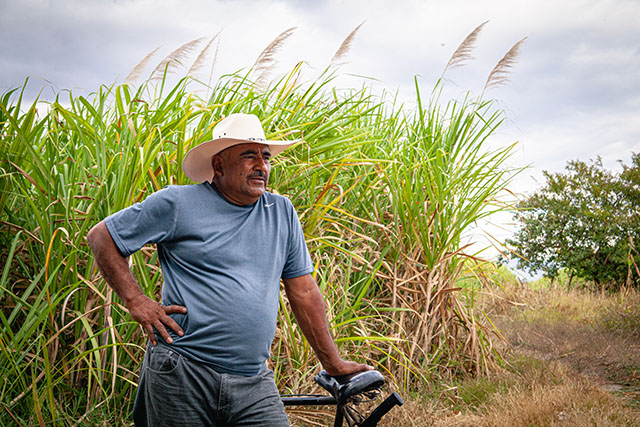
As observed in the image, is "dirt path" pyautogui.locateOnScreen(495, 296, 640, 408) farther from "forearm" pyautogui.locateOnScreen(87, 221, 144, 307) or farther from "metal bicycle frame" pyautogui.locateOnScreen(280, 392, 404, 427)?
"forearm" pyautogui.locateOnScreen(87, 221, 144, 307)

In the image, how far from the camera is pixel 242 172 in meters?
2.47

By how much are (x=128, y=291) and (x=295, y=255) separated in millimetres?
731

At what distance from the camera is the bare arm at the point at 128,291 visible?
2234 mm

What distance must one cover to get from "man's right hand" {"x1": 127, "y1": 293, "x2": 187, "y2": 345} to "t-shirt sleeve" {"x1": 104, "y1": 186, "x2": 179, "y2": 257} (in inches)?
8.6

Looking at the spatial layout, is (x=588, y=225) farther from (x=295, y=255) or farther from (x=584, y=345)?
(x=295, y=255)

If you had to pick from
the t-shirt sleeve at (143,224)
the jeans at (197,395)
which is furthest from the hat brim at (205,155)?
the jeans at (197,395)

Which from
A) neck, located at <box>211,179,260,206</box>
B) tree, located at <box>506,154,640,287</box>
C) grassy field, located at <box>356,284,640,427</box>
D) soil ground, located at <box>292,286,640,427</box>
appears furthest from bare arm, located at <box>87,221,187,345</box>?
tree, located at <box>506,154,640,287</box>

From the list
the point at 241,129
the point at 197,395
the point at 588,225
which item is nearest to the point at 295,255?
the point at 241,129

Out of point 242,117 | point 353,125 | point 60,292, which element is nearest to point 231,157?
point 242,117

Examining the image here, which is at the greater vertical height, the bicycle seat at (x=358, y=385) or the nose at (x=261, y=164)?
the nose at (x=261, y=164)

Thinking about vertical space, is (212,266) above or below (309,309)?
above

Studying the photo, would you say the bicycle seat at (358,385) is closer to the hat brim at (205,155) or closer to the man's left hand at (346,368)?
the man's left hand at (346,368)

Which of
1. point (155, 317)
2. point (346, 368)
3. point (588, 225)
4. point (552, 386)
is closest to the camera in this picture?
point (155, 317)

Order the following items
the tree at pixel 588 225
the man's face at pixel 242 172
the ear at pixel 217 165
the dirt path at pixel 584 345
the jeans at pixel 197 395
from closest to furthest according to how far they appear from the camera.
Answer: the jeans at pixel 197 395 < the man's face at pixel 242 172 < the ear at pixel 217 165 < the dirt path at pixel 584 345 < the tree at pixel 588 225
